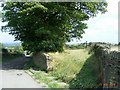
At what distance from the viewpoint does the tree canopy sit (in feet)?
96.2

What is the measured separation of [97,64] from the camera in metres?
16.4

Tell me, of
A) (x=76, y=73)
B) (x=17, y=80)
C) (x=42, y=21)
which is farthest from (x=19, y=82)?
(x=42, y=21)

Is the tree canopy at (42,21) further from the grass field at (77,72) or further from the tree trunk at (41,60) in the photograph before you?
the grass field at (77,72)

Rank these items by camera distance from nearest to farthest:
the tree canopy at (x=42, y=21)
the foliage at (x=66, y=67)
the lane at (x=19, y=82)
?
1. the lane at (x=19, y=82)
2. the foliage at (x=66, y=67)
3. the tree canopy at (x=42, y=21)

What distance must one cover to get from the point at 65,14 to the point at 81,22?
456 centimetres

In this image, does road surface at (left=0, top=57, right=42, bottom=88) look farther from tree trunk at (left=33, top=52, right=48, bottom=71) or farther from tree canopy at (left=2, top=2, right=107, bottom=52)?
tree canopy at (left=2, top=2, right=107, bottom=52)

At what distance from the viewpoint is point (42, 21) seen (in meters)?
30.9

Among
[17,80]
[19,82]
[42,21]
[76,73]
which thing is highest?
[42,21]

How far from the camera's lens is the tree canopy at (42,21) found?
2933cm

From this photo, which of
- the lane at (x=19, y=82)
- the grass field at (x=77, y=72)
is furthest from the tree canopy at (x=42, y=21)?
the lane at (x=19, y=82)

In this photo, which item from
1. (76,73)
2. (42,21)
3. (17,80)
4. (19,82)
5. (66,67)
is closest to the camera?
(19,82)

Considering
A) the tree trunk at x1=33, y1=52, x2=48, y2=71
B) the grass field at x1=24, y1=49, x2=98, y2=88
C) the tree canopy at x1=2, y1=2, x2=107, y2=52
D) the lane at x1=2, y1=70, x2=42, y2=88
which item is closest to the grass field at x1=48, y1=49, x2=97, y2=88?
the grass field at x1=24, y1=49, x2=98, y2=88

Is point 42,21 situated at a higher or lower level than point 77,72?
higher

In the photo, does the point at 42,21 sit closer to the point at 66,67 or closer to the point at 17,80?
the point at 66,67
